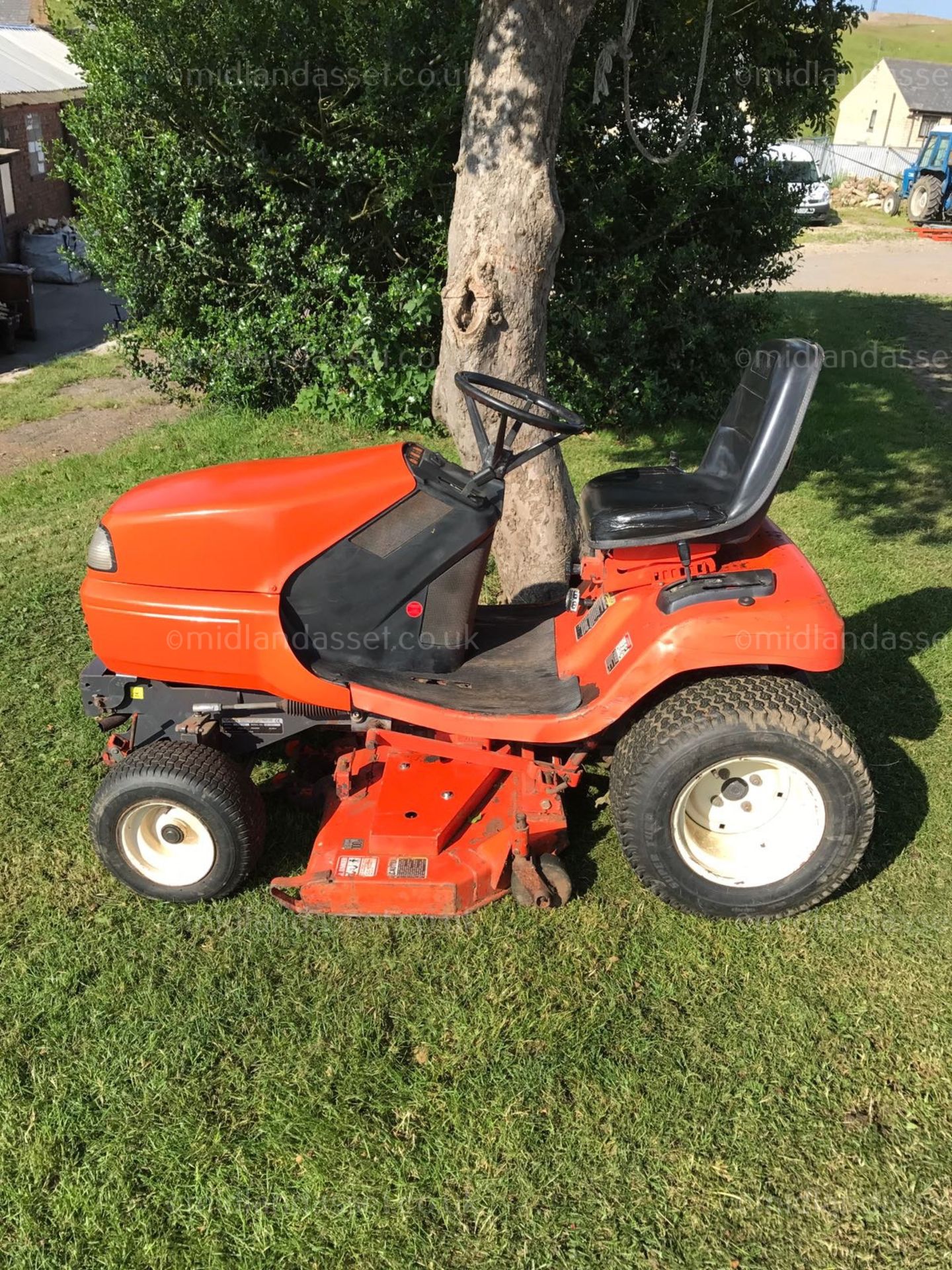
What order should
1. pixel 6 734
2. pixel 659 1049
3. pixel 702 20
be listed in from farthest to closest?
pixel 702 20
pixel 6 734
pixel 659 1049

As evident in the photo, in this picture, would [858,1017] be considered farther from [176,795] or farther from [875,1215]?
[176,795]

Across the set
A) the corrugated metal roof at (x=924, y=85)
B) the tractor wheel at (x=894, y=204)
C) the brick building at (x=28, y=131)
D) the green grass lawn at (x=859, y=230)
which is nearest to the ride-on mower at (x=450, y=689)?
the brick building at (x=28, y=131)

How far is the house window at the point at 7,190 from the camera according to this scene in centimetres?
1498

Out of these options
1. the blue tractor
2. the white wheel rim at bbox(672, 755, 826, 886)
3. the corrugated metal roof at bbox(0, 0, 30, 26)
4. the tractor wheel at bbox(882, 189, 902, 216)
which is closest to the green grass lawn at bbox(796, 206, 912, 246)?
the tractor wheel at bbox(882, 189, 902, 216)

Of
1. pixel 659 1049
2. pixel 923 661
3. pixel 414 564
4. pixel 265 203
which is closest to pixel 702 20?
pixel 265 203

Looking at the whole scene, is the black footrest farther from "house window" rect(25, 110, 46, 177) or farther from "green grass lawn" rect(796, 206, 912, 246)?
"green grass lawn" rect(796, 206, 912, 246)

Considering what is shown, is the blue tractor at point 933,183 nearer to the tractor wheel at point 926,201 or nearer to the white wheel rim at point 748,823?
the tractor wheel at point 926,201

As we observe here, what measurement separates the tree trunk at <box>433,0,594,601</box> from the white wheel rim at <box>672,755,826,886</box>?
208 centimetres

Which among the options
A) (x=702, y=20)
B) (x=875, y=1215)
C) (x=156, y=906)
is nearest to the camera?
(x=875, y=1215)

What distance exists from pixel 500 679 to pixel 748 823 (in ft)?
2.97

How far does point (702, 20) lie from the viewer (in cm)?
708

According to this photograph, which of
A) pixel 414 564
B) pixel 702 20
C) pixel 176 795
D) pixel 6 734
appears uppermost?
pixel 702 20

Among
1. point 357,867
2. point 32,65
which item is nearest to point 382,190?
point 357,867

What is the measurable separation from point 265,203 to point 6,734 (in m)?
5.08
